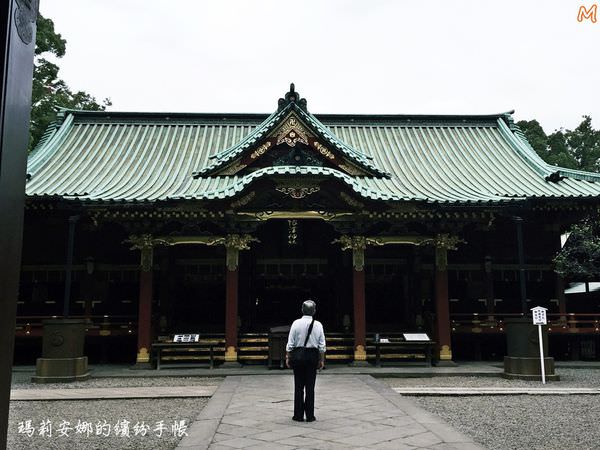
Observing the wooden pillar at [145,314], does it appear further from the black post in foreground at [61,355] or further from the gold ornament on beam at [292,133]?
the gold ornament on beam at [292,133]

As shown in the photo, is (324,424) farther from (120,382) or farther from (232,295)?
(232,295)

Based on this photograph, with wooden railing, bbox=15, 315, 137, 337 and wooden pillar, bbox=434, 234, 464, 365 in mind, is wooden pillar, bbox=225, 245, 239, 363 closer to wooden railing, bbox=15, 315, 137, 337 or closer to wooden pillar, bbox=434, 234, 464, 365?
wooden railing, bbox=15, 315, 137, 337

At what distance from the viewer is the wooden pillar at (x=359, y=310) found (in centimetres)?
1362

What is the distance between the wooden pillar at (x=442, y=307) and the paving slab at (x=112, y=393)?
6.74 metres

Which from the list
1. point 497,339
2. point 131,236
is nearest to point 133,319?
point 131,236

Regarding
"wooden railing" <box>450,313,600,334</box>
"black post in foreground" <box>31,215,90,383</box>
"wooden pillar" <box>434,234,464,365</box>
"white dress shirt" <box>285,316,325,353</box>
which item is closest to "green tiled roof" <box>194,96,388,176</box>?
"wooden pillar" <box>434,234,464,365</box>

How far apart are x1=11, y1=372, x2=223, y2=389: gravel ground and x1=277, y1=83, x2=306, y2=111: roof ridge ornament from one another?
25.2 feet

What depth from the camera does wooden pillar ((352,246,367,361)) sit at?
13.6 meters

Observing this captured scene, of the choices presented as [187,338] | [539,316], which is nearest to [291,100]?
[187,338]

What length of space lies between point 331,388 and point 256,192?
5.68m

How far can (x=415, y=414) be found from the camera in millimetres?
7254

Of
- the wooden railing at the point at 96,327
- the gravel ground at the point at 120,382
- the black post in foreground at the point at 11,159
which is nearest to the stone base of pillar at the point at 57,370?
the gravel ground at the point at 120,382

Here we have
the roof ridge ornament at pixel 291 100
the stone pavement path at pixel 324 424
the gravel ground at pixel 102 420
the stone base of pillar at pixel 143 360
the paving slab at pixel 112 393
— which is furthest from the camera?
the roof ridge ornament at pixel 291 100

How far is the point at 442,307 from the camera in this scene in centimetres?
1411
